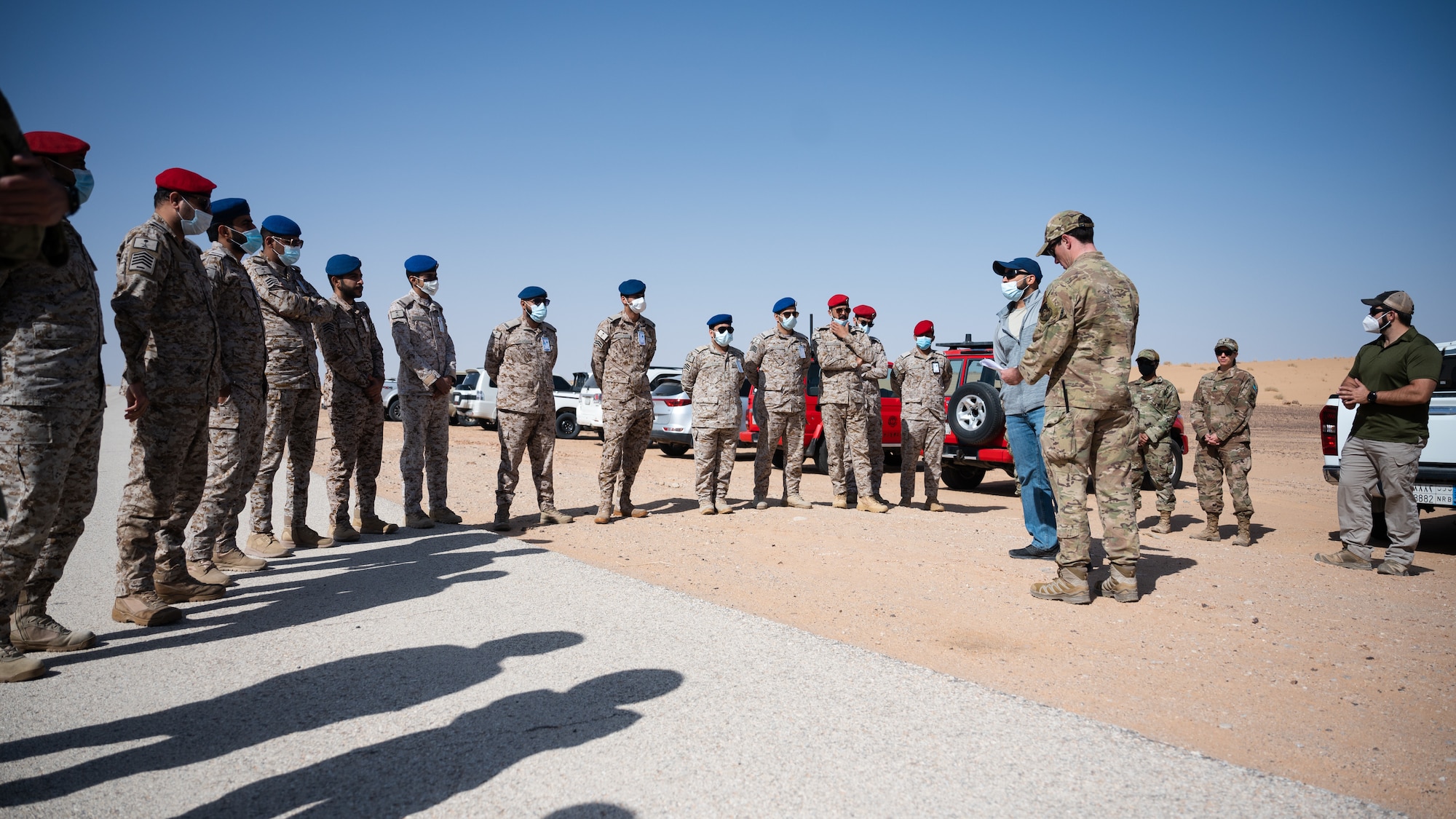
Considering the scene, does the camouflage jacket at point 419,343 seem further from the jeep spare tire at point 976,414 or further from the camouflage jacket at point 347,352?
the jeep spare tire at point 976,414

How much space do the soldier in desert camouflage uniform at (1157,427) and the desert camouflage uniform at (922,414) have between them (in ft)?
6.98

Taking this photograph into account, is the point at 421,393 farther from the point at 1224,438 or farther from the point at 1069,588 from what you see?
the point at 1224,438

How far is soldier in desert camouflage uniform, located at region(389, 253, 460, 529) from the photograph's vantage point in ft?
24.2

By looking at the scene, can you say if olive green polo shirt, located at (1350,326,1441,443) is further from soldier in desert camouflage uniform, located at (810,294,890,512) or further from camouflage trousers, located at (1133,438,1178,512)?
soldier in desert camouflage uniform, located at (810,294,890,512)

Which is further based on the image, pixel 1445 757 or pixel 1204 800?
pixel 1445 757

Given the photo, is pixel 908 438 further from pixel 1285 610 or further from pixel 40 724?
pixel 40 724

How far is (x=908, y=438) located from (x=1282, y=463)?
1150cm

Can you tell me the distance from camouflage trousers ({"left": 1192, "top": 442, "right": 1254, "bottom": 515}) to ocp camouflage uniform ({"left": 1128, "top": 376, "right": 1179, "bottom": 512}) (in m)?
0.44

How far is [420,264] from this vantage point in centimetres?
756

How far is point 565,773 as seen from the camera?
2506 millimetres

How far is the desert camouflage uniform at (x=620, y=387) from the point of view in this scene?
316 inches


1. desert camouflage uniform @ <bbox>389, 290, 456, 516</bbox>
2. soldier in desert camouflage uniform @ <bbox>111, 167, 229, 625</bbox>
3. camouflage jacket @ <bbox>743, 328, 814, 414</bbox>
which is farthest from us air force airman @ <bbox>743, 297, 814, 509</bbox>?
soldier in desert camouflage uniform @ <bbox>111, 167, 229, 625</bbox>

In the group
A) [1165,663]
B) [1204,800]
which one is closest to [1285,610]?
[1165,663]

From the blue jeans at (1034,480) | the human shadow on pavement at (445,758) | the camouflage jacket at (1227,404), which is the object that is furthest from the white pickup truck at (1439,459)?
the human shadow on pavement at (445,758)
